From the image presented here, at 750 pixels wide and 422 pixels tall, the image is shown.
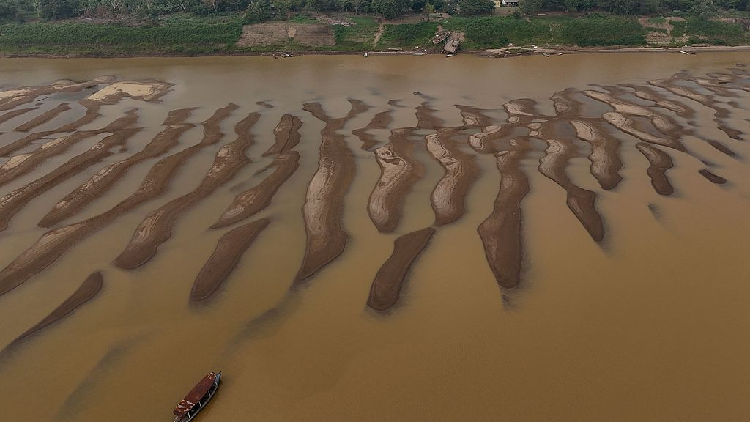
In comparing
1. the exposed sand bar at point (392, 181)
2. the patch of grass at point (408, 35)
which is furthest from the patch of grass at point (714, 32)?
the exposed sand bar at point (392, 181)

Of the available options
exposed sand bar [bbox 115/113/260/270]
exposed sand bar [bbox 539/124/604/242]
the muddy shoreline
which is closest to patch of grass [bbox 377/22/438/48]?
the muddy shoreline

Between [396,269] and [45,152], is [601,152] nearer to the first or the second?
[396,269]

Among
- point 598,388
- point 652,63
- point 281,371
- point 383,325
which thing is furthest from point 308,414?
point 652,63

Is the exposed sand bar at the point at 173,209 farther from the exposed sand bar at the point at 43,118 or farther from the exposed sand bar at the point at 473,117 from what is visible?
the exposed sand bar at the point at 43,118

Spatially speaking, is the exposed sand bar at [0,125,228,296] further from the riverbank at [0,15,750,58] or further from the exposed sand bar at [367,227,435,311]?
the riverbank at [0,15,750,58]

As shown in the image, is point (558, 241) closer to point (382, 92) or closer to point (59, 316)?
point (59, 316)

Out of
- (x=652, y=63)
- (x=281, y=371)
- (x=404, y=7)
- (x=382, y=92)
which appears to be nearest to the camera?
(x=281, y=371)
